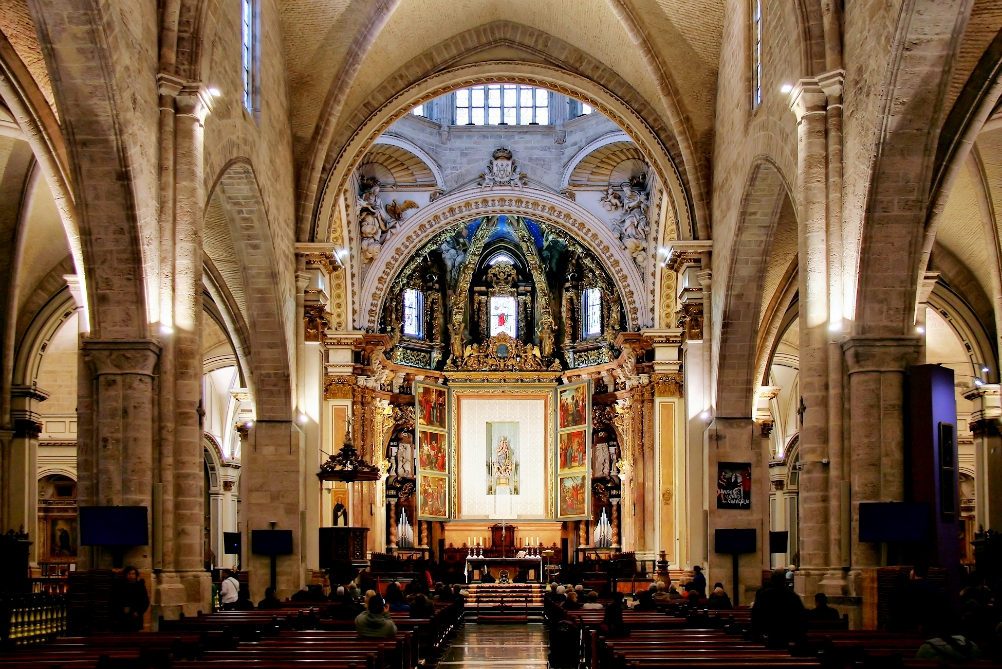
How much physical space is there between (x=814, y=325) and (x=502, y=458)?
22.9 meters

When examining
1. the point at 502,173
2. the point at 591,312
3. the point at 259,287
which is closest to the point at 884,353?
the point at 259,287

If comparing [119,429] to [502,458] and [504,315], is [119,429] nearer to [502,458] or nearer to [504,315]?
[502,458]

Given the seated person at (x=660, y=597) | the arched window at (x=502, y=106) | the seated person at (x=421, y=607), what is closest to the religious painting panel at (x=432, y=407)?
the arched window at (x=502, y=106)

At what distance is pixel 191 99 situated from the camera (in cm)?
1562

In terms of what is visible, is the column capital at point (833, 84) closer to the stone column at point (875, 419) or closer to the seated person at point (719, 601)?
the stone column at point (875, 419)

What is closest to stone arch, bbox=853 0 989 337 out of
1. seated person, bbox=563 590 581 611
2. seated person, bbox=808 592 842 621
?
seated person, bbox=808 592 842 621

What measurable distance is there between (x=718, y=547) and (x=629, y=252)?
1225 cm

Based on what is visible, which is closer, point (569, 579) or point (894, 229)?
point (894, 229)

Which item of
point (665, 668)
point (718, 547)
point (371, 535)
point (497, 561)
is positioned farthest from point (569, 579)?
point (665, 668)

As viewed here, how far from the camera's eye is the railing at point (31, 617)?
14.0 metres

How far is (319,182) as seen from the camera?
23938mm

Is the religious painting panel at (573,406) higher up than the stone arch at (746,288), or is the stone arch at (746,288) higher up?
the stone arch at (746,288)

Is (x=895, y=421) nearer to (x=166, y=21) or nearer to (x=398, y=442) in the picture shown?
(x=166, y=21)

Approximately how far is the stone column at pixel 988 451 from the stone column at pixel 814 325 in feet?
30.8
